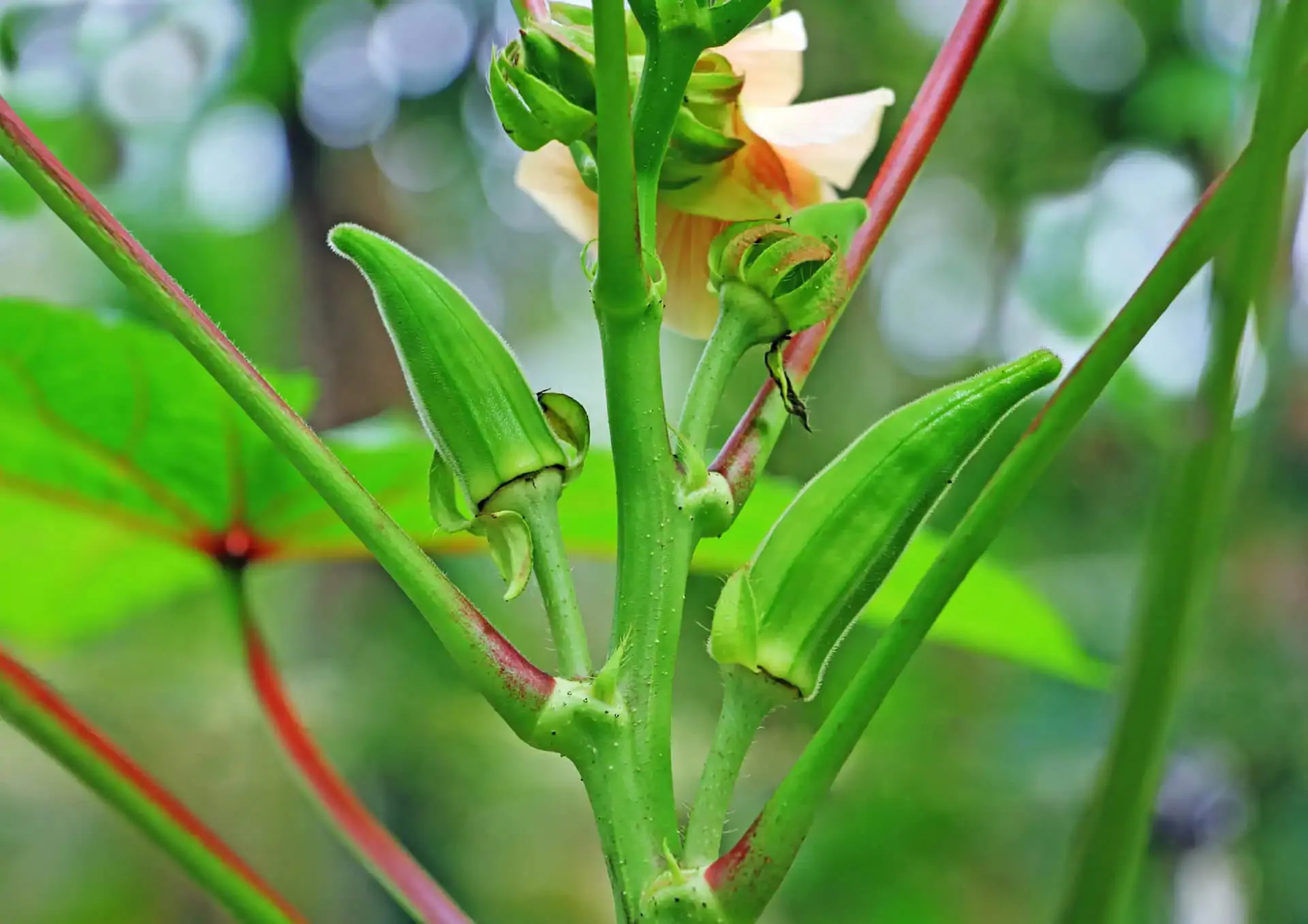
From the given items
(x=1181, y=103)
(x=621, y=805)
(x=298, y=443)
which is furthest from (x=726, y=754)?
(x=1181, y=103)

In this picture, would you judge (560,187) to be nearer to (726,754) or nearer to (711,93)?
(711,93)

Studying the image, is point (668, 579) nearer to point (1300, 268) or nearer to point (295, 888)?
point (1300, 268)

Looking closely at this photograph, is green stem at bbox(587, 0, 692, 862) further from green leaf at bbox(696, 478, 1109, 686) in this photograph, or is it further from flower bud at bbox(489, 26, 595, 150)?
green leaf at bbox(696, 478, 1109, 686)

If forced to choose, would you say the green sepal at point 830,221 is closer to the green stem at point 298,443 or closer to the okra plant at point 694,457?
the okra plant at point 694,457

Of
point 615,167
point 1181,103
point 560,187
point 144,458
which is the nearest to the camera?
point 615,167

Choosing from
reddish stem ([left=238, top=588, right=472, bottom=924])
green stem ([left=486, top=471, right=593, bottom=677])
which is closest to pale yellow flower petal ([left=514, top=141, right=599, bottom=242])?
green stem ([left=486, top=471, right=593, bottom=677])

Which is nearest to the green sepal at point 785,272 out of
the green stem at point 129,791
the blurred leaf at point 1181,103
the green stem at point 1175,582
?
the green stem at point 1175,582
